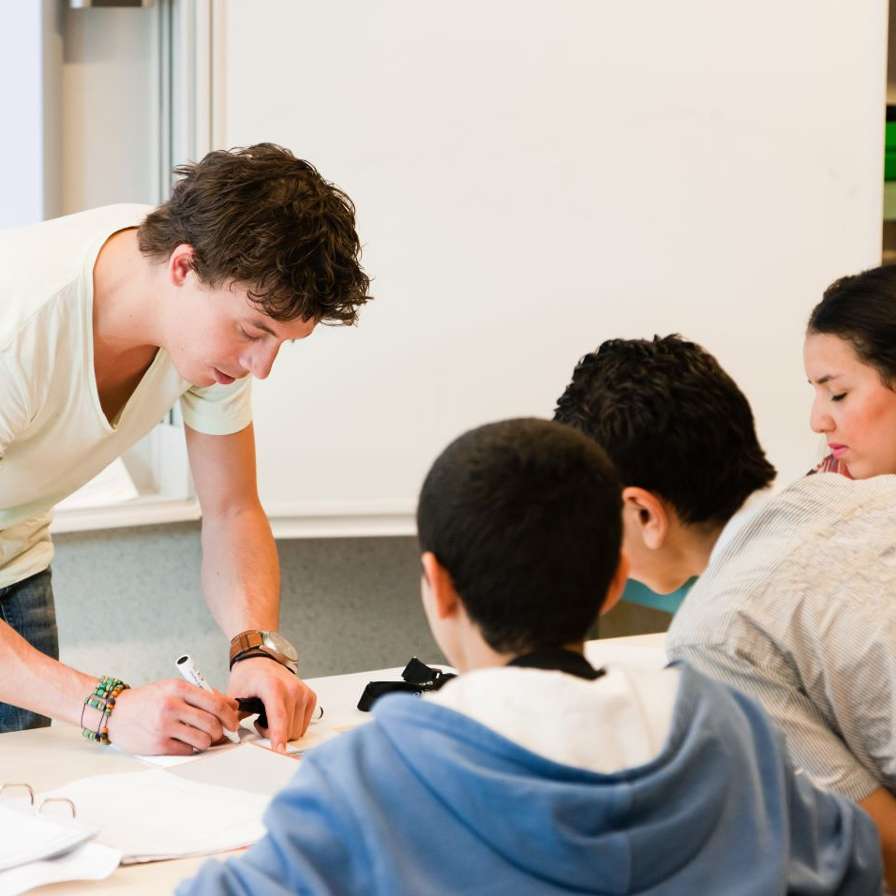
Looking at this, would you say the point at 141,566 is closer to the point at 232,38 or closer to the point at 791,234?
the point at 232,38

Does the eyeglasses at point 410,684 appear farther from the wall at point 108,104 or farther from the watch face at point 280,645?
the wall at point 108,104

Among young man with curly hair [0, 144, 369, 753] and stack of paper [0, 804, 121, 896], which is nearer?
stack of paper [0, 804, 121, 896]

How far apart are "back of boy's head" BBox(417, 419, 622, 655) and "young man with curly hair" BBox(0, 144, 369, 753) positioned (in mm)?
569

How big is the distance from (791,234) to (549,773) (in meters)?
1.95

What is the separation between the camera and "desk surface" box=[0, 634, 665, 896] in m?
1.02

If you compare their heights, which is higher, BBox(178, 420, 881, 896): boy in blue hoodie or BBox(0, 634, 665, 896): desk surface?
BBox(178, 420, 881, 896): boy in blue hoodie

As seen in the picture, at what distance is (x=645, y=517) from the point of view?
1149mm

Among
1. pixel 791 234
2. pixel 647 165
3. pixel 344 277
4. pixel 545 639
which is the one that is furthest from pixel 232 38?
pixel 545 639

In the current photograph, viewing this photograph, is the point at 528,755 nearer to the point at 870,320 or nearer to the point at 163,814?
the point at 163,814

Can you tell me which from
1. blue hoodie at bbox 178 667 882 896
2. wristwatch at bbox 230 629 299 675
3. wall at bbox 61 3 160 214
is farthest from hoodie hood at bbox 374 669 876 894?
wall at bbox 61 3 160 214

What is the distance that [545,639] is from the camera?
82 cm

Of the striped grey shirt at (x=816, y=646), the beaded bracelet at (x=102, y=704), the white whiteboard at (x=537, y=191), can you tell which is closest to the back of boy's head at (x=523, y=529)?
the striped grey shirt at (x=816, y=646)

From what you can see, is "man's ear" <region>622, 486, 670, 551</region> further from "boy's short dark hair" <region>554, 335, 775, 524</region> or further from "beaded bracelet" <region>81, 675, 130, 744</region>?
"beaded bracelet" <region>81, 675, 130, 744</region>

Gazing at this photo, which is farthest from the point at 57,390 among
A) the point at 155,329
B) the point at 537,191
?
the point at 537,191
